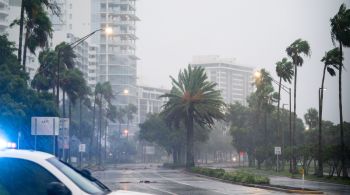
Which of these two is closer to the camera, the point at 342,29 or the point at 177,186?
the point at 177,186

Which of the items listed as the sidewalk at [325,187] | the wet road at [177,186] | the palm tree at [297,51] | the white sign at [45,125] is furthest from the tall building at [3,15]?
the white sign at [45,125]

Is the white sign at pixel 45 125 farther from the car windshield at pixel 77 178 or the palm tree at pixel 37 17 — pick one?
the car windshield at pixel 77 178

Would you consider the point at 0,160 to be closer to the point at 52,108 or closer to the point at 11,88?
the point at 11,88

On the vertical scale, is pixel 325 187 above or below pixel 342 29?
below

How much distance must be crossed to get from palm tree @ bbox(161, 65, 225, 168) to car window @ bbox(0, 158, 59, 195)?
209 ft

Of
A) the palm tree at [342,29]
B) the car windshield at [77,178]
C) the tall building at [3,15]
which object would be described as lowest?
the car windshield at [77,178]

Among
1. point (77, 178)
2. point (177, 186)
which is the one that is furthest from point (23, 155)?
point (177, 186)

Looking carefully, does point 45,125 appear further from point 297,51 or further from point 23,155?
point 297,51

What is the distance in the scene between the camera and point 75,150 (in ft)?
413

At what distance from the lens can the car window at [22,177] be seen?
5.97m

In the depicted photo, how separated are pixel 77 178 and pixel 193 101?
65.3 m

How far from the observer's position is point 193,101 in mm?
71562

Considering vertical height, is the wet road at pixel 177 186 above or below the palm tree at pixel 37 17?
below

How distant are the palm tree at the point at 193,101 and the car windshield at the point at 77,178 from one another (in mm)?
63171
